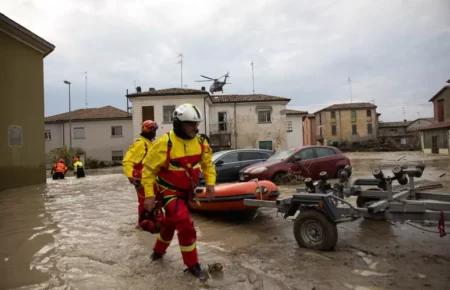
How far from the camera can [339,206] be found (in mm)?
5652

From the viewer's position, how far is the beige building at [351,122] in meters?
74.3

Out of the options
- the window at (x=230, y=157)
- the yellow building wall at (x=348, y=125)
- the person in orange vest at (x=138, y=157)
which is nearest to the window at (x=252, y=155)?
the window at (x=230, y=157)

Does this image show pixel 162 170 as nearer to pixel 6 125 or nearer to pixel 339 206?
pixel 339 206

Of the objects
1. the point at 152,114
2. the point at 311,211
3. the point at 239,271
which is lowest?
the point at 239,271

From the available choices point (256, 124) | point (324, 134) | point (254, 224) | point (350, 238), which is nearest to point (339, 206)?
point (350, 238)

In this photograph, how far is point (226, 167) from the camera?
1373 centimetres

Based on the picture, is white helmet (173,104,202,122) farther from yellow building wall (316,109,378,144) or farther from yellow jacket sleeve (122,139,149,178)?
yellow building wall (316,109,378,144)

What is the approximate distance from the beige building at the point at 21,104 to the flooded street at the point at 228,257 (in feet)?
26.9

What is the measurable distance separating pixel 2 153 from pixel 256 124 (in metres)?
29.0

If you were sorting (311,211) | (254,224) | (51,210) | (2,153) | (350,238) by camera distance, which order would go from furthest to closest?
(2,153)
(51,210)
(254,224)
(350,238)
(311,211)

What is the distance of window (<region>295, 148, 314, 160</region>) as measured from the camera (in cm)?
1391

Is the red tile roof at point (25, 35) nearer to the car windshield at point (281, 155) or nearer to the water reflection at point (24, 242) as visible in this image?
the water reflection at point (24, 242)

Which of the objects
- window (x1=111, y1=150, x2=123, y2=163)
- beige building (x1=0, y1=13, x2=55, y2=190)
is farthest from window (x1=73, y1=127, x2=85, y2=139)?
beige building (x1=0, y1=13, x2=55, y2=190)

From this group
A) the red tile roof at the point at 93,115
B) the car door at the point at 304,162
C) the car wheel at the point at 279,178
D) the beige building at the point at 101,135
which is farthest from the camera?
the red tile roof at the point at 93,115
